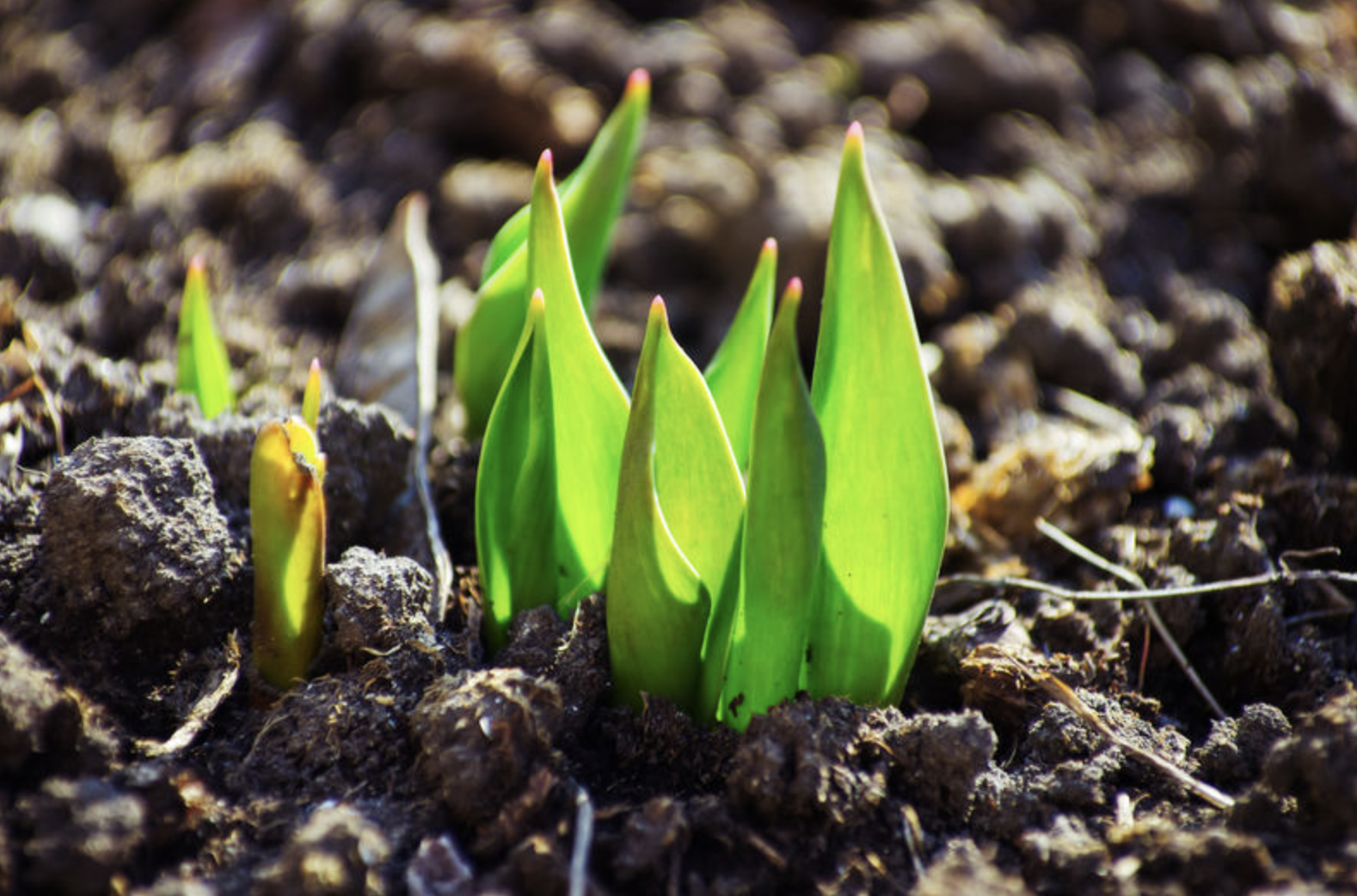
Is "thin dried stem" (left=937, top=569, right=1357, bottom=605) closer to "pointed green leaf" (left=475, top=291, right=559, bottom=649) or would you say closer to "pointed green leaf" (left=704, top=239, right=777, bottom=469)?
"pointed green leaf" (left=704, top=239, right=777, bottom=469)

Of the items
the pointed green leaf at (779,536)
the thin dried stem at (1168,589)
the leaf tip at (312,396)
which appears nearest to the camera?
the pointed green leaf at (779,536)

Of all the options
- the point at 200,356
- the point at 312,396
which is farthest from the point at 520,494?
the point at 200,356

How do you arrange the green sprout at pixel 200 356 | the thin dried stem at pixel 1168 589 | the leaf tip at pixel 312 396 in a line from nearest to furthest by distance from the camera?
the leaf tip at pixel 312 396 → the thin dried stem at pixel 1168 589 → the green sprout at pixel 200 356

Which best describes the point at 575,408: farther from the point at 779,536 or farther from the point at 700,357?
the point at 700,357

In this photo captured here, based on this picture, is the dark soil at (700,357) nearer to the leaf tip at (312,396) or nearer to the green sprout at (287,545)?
the green sprout at (287,545)

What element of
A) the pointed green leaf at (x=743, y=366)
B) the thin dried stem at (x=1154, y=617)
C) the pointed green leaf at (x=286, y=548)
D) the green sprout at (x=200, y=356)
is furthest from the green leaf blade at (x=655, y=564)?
the green sprout at (x=200, y=356)

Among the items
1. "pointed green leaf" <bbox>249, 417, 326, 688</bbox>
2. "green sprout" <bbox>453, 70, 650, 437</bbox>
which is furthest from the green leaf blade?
"green sprout" <bbox>453, 70, 650, 437</bbox>
